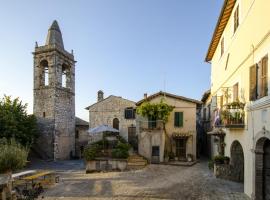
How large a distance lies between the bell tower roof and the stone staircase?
19318 millimetres

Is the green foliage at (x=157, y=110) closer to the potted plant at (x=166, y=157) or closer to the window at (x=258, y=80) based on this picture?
the potted plant at (x=166, y=157)

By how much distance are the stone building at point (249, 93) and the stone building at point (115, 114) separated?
45.9 ft

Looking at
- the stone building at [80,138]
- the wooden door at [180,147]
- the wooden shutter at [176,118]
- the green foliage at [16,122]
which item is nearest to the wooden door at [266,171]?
the wooden door at [180,147]

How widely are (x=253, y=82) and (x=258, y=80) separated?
0.78ft

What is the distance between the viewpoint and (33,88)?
30.8 meters

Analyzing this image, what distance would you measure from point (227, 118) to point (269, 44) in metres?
4.37

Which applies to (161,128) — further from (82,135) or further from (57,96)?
(82,135)

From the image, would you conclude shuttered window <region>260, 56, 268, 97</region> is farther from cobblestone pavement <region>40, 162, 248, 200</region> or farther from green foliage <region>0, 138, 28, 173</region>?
green foliage <region>0, 138, 28, 173</region>

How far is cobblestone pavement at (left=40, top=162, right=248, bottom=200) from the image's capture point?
32.6ft

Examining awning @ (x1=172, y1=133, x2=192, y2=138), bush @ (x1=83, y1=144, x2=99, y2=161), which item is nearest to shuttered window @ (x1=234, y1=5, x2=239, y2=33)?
awning @ (x1=172, y1=133, x2=192, y2=138)

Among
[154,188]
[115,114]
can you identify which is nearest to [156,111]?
[115,114]

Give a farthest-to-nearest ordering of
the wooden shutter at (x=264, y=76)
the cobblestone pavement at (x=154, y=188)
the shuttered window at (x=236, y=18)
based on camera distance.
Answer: the shuttered window at (x=236, y=18) < the cobblestone pavement at (x=154, y=188) < the wooden shutter at (x=264, y=76)

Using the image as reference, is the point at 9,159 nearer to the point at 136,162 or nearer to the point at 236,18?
the point at 136,162

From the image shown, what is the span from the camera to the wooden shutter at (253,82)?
28.6 feet
